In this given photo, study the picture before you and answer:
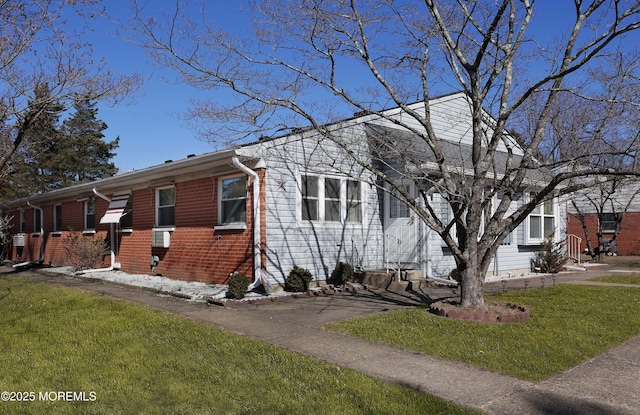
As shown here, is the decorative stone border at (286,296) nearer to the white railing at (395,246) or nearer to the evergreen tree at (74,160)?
the white railing at (395,246)

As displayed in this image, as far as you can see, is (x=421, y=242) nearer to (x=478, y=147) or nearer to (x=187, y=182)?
(x=478, y=147)

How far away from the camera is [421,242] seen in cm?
1316

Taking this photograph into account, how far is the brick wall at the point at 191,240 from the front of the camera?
11.9 meters

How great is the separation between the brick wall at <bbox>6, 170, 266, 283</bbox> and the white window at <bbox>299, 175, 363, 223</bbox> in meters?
1.39

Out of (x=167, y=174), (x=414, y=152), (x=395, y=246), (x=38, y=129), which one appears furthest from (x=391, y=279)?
(x=38, y=129)

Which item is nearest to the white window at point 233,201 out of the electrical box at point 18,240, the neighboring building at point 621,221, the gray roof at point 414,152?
the gray roof at point 414,152

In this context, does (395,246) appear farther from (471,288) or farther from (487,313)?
(487,313)

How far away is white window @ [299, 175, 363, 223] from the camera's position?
12.6 metres

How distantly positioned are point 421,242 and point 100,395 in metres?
9.71

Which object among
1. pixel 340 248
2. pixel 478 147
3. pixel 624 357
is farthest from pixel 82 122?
pixel 624 357

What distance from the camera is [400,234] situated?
1364 cm

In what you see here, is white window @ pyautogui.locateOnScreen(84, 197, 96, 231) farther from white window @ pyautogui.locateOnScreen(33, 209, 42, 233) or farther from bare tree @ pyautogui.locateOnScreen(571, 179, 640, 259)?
bare tree @ pyautogui.locateOnScreen(571, 179, 640, 259)

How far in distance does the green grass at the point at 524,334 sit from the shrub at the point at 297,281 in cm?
302

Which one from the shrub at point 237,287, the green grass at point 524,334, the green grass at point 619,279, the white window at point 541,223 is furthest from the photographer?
the white window at point 541,223
